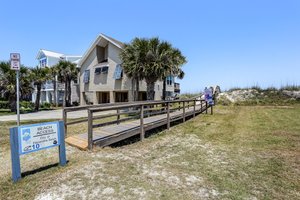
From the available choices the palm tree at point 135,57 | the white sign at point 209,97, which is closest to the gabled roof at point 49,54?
the palm tree at point 135,57

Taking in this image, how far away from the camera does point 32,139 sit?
3.67 metres

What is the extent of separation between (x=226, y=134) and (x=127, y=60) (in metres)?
9.10

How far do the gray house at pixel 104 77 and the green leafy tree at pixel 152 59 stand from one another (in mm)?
4644

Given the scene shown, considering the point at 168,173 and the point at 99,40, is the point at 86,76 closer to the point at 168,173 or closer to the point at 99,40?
A: the point at 99,40

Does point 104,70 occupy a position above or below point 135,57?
below

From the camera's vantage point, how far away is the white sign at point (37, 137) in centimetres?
353

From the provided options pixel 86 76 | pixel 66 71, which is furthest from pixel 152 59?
pixel 66 71

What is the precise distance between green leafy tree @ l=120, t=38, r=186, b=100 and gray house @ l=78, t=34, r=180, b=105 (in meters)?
4.64

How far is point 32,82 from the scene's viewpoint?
63.3 feet

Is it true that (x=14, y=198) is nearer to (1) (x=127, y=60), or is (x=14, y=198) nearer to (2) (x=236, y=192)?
(2) (x=236, y=192)

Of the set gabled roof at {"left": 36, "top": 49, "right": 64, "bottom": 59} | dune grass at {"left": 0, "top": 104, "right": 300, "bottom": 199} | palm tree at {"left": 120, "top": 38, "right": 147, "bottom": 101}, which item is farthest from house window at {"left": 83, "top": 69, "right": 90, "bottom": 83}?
dune grass at {"left": 0, "top": 104, "right": 300, "bottom": 199}

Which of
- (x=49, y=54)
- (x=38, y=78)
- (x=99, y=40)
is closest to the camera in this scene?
(x=38, y=78)

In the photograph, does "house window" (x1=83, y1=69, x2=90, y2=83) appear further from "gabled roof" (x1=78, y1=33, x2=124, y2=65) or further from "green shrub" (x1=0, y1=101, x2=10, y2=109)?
"green shrub" (x1=0, y1=101, x2=10, y2=109)

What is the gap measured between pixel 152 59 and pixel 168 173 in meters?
10.4
